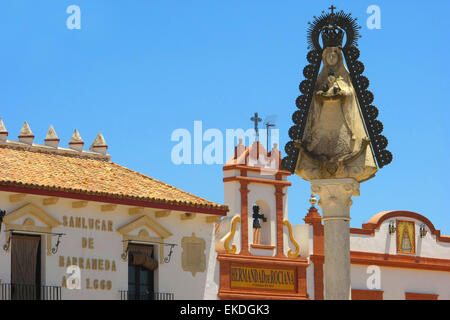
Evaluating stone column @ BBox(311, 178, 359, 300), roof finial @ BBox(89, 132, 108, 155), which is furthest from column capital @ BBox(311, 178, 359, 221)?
roof finial @ BBox(89, 132, 108, 155)

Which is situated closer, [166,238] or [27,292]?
[27,292]

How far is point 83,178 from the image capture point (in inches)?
1284

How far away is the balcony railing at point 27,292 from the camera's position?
29547 millimetres

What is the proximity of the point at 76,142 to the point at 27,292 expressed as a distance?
650 centimetres

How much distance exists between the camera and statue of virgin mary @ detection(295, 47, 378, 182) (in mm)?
22906

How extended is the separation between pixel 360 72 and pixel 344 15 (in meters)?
1.24

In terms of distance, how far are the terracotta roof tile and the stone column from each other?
9.99 metres

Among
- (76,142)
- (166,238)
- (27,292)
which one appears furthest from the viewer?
(76,142)

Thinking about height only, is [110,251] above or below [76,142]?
below

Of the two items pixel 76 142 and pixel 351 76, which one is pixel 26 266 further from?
pixel 351 76

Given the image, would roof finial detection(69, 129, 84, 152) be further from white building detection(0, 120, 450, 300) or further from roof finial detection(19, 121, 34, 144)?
roof finial detection(19, 121, 34, 144)

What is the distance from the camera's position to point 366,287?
4038 cm

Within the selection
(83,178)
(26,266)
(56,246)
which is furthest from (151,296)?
(26,266)

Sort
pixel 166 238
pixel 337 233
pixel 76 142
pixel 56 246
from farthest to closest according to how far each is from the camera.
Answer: pixel 76 142 < pixel 166 238 < pixel 56 246 < pixel 337 233
